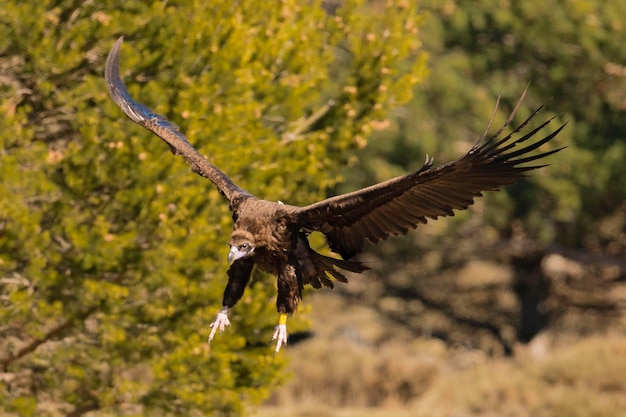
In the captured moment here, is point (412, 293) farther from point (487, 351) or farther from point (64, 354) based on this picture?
point (64, 354)

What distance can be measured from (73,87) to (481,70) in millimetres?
14767

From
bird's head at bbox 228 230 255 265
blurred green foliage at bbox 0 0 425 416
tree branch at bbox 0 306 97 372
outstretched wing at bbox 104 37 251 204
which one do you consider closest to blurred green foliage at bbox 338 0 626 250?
blurred green foliage at bbox 0 0 425 416

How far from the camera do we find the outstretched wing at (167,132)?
853cm

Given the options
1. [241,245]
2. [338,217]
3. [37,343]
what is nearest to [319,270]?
[338,217]

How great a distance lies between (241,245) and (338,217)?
67cm

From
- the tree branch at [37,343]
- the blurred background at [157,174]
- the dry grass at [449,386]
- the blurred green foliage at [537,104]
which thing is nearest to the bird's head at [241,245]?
the blurred background at [157,174]

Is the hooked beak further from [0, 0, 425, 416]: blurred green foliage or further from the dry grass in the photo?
the dry grass

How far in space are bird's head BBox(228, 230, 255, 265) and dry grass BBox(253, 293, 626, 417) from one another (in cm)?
1175

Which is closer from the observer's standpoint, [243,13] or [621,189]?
[243,13]

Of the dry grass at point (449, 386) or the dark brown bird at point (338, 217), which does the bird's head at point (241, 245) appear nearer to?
the dark brown bird at point (338, 217)

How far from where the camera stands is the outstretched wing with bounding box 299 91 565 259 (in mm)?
7266

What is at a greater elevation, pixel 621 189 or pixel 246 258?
pixel 621 189

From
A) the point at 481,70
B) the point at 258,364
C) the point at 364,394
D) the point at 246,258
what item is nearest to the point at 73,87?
the point at 258,364

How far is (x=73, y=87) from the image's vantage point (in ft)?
38.0
